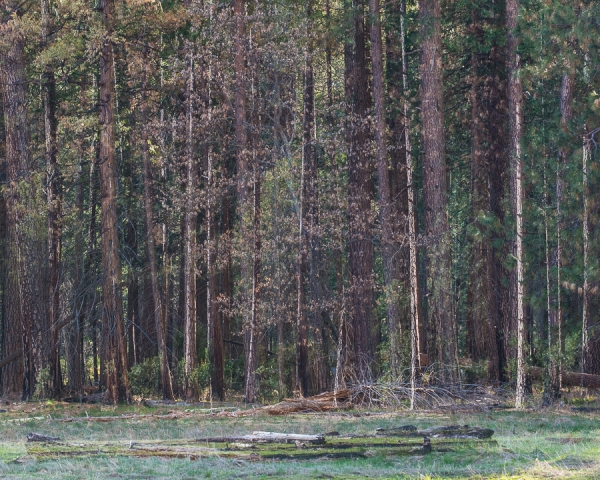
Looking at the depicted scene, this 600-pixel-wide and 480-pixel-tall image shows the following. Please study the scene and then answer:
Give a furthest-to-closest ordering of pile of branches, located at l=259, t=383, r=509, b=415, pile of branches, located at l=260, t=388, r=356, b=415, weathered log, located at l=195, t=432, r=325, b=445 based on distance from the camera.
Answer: pile of branches, located at l=259, t=383, r=509, b=415
pile of branches, located at l=260, t=388, r=356, b=415
weathered log, located at l=195, t=432, r=325, b=445

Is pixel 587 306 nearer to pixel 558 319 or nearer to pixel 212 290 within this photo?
pixel 558 319

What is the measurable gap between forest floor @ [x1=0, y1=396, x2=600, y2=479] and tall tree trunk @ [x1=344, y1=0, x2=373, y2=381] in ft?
27.9

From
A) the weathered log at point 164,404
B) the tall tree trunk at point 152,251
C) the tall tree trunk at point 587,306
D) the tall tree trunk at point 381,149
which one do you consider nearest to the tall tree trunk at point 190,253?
the tall tree trunk at point 152,251

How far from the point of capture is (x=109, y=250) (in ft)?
66.7

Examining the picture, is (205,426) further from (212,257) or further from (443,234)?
(212,257)

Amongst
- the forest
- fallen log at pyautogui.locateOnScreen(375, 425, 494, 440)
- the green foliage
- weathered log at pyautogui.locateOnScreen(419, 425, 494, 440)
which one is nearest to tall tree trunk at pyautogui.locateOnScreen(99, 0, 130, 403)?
the forest

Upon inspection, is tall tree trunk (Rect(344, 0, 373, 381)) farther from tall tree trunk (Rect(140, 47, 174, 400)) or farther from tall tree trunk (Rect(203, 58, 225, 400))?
tall tree trunk (Rect(140, 47, 174, 400))

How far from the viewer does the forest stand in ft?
59.3

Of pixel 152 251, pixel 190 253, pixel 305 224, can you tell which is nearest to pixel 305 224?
pixel 305 224

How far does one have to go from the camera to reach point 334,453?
8.98m

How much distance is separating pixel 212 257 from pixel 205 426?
10949 mm

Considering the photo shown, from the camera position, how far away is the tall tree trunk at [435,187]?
19.3m

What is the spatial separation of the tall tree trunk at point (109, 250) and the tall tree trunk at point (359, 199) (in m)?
5.71

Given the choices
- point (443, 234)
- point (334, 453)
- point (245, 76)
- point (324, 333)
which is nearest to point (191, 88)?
point (245, 76)
